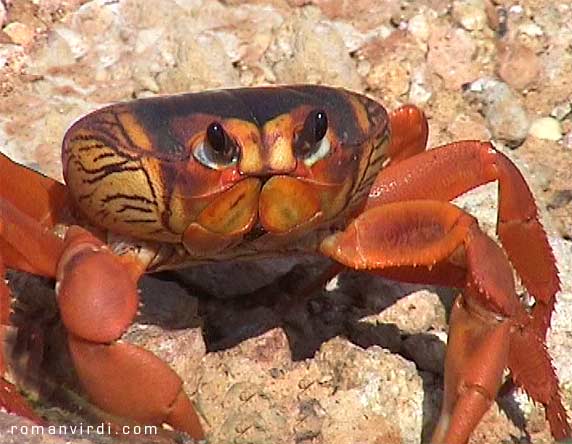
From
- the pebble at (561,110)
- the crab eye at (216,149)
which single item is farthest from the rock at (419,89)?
the crab eye at (216,149)

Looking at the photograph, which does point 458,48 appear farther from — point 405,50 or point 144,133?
point 144,133

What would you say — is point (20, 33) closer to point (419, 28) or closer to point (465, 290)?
point (419, 28)

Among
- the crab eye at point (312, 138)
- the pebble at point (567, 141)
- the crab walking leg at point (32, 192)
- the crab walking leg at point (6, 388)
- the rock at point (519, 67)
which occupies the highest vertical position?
the crab eye at point (312, 138)

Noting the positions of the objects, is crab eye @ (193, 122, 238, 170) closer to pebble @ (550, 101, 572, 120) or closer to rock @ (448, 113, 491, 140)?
rock @ (448, 113, 491, 140)

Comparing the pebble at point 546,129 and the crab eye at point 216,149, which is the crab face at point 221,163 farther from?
the pebble at point 546,129

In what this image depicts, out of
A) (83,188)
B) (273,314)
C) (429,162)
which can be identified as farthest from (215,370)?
(429,162)

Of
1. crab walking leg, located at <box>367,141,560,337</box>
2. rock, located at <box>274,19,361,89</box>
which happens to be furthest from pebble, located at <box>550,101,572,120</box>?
crab walking leg, located at <box>367,141,560,337</box>
